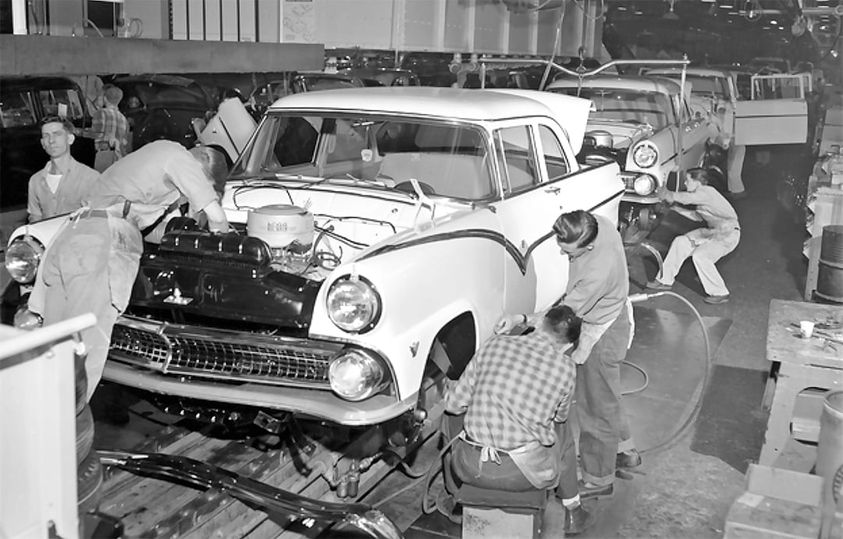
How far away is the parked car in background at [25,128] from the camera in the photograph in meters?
9.96

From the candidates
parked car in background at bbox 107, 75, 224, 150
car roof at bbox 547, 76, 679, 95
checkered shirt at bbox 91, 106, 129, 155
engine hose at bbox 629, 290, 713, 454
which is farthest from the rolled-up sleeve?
car roof at bbox 547, 76, 679, 95

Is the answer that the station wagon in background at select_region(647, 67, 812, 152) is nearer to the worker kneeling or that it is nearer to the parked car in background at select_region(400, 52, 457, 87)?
the parked car in background at select_region(400, 52, 457, 87)

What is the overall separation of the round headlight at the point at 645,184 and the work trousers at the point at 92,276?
6.14 m

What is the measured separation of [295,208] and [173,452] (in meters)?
1.42

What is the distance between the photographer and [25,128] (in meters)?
10.2

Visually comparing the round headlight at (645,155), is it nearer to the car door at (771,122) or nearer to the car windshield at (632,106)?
the car windshield at (632,106)

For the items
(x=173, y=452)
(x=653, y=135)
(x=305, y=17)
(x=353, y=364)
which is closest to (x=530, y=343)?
(x=353, y=364)

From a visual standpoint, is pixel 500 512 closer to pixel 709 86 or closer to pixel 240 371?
pixel 240 371

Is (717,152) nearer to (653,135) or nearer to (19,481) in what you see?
(653,135)

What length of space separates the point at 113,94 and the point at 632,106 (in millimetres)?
6014

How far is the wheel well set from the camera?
4.97 m

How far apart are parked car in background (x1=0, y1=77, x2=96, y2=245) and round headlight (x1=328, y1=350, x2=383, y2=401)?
6297 millimetres

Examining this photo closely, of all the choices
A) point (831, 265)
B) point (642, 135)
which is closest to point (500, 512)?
point (831, 265)

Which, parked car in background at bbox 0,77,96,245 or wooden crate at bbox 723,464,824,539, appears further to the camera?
parked car in background at bbox 0,77,96,245
